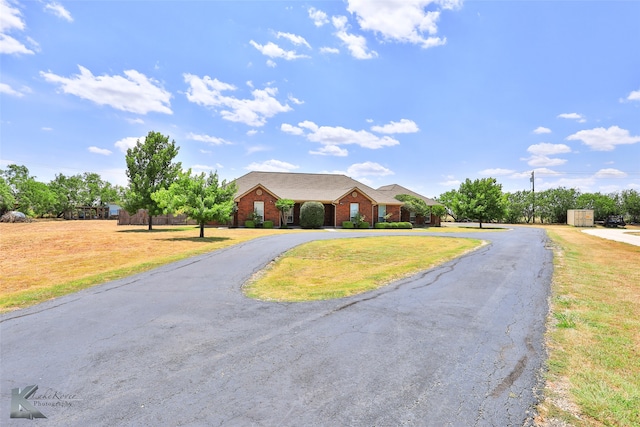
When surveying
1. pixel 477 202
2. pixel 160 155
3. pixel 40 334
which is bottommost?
pixel 40 334

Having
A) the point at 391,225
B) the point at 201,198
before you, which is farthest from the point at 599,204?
the point at 201,198

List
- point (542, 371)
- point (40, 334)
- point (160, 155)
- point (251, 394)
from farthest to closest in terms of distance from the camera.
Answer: point (160, 155), point (40, 334), point (542, 371), point (251, 394)

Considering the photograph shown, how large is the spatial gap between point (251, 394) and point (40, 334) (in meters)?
4.64

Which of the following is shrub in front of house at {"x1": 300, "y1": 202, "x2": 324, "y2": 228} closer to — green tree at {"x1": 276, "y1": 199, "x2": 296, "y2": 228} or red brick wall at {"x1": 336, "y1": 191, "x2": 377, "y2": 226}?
green tree at {"x1": 276, "y1": 199, "x2": 296, "y2": 228}

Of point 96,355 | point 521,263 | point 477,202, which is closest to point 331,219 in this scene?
point 477,202

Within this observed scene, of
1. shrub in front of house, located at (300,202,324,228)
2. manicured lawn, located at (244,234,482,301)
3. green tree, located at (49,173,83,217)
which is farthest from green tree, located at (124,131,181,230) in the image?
green tree, located at (49,173,83,217)

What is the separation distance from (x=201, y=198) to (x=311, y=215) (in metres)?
14.3

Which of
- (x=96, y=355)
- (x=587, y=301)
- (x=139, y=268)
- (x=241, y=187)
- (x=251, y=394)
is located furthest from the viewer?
(x=241, y=187)

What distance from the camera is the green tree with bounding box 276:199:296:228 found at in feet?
114

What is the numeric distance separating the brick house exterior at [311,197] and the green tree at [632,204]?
37573 mm

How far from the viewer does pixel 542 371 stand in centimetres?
428

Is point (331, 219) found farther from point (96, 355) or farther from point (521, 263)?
point (96, 355)

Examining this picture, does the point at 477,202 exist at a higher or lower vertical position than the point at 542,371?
higher

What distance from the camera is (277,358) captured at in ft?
15.2
